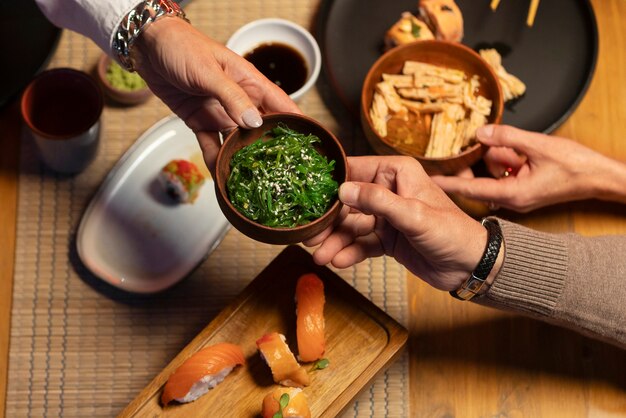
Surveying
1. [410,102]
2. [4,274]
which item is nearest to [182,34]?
[410,102]

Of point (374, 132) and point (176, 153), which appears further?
point (176, 153)

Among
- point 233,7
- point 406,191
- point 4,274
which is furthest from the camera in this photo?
point 233,7

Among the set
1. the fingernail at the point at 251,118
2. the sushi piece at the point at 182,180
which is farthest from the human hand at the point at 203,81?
the sushi piece at the point at 182,180

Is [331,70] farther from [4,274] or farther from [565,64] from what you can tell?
[4,274]

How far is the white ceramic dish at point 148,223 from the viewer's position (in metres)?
2.19

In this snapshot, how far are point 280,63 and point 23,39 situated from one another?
2.58ft

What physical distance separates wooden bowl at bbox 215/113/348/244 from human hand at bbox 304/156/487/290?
0.07m

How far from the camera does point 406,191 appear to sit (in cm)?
180

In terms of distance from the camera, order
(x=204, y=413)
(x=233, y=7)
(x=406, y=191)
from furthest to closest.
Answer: (x=233, y=7) → (x=204, y=413) → (x=406, y=191)

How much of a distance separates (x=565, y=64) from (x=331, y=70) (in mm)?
718

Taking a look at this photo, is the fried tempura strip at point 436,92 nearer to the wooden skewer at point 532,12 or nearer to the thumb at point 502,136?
the thumb at point 502,136

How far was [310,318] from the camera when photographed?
193 centimetres

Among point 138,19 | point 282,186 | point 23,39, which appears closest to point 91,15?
point 138,19

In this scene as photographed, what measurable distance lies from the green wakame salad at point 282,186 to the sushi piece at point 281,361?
0.37m
